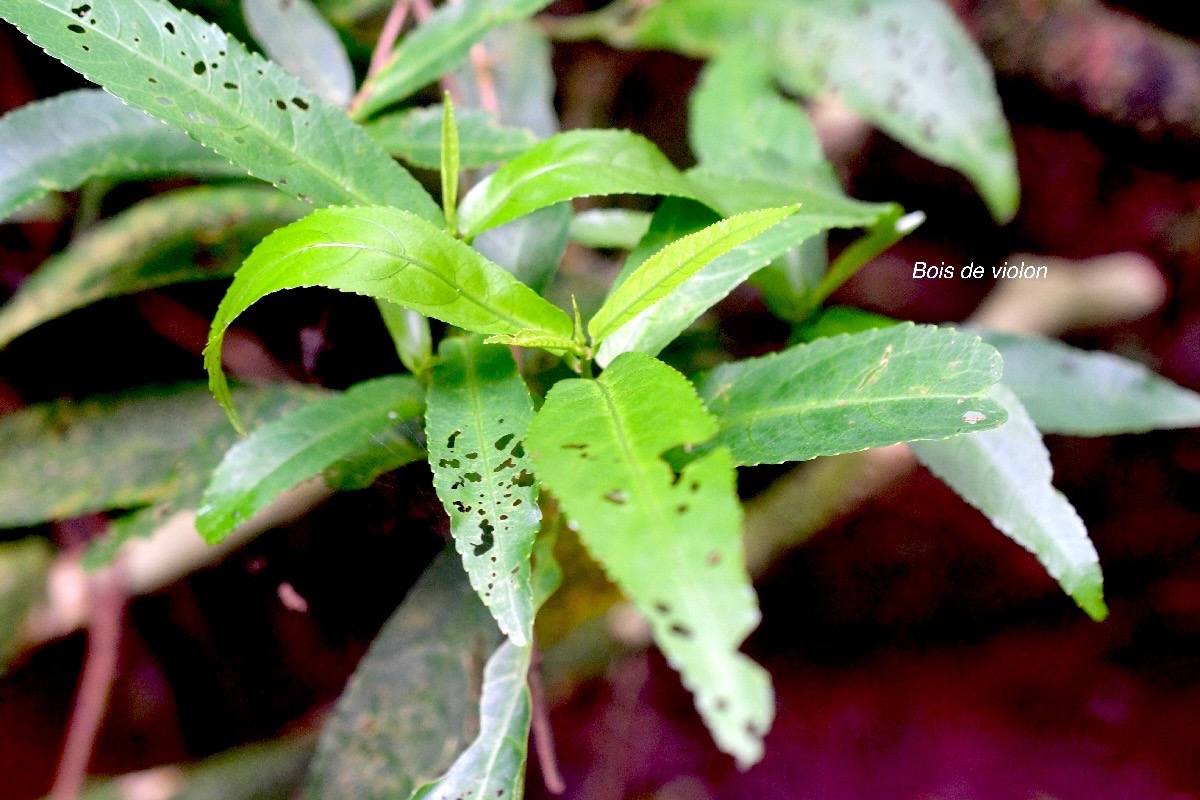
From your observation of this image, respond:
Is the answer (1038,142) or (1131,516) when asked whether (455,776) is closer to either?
(1131,516)

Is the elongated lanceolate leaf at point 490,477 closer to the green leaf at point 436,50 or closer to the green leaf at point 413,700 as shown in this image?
the green leaf at point 413,700

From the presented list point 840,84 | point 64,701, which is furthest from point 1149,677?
point 64,701

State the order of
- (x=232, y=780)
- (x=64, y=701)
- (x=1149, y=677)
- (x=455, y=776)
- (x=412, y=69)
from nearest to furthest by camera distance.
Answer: (x=455, y=776), (x=412, y=69), (x=232, y=780), (x=64, y=701), (x=1149, y=677)

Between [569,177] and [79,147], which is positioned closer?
[569,177]

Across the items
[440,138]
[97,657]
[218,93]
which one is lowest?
[97,657]

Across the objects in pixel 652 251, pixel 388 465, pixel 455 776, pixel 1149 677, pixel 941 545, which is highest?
pixel 652 251

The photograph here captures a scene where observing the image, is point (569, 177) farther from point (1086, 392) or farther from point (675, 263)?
point (1086, 392)

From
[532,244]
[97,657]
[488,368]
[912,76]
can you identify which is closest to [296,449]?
[488,368]

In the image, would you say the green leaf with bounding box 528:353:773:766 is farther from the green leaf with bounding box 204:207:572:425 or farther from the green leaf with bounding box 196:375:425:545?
the green leaf with bounding box 196:375:425:545
